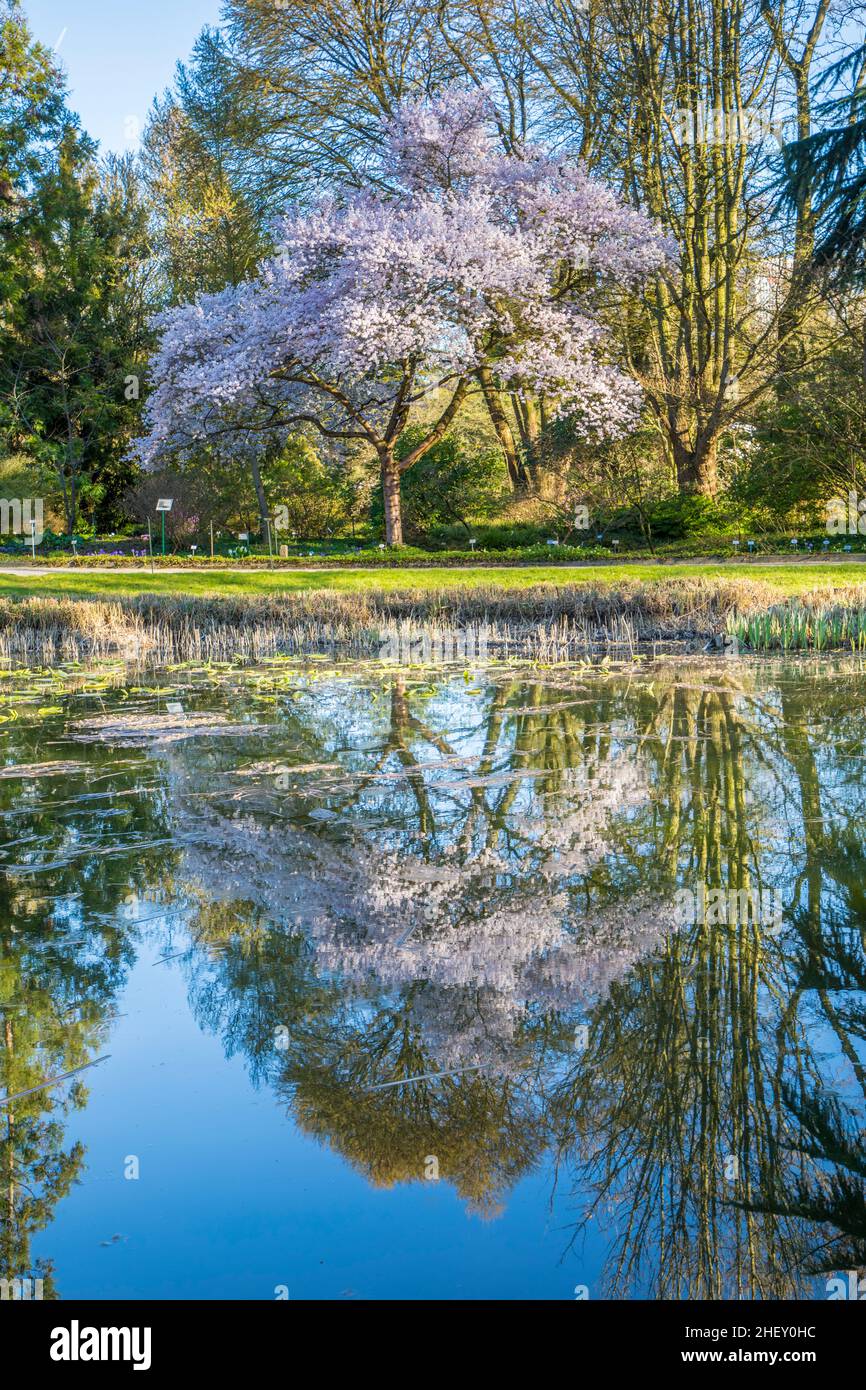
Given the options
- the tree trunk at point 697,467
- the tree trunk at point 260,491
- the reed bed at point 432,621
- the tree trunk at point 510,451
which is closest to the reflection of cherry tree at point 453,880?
the reed bed at point 432,621

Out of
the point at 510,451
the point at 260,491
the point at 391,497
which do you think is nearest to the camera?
the point at 391,497

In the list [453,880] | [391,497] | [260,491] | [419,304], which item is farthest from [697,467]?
[453,880]

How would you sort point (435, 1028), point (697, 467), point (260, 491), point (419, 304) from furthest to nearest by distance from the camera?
point (260, 491), point (697, 467), point (419, 304), point (435, 1028)

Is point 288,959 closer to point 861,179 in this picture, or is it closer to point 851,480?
point 861,179

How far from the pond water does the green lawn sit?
8.16 m

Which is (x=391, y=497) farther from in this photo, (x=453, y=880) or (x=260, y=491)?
(x=453, y=880)

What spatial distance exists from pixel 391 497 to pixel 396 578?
620cm

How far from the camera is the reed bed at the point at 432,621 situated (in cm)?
1362

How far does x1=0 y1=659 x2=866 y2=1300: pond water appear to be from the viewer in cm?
291

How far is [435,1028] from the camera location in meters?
3.91

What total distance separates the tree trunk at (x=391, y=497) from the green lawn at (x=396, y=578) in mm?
4230

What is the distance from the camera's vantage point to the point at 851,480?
888 inches

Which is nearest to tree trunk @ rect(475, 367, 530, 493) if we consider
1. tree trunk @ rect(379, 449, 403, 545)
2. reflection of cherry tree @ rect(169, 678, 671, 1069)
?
tree trunk @ rect(379, 449, 403, 545)

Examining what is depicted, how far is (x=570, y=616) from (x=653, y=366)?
11.1m
